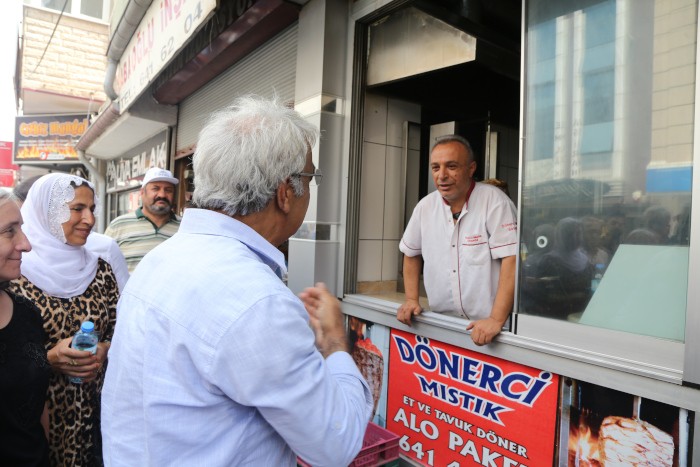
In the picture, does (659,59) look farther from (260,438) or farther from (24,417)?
(24,417)

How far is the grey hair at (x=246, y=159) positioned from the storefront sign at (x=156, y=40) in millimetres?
3087

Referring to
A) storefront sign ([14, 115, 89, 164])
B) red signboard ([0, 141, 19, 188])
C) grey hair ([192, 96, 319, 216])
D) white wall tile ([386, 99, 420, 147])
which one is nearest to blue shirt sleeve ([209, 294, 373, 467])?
grey hair ([192, 96, 319, 216])

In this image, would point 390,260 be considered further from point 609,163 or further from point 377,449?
point 609,163

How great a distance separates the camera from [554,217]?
2.39 metres

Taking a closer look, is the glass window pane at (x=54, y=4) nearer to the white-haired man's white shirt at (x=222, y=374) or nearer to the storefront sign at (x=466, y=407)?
the storefront sign at (x=466, y=407)

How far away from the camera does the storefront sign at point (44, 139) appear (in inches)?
521

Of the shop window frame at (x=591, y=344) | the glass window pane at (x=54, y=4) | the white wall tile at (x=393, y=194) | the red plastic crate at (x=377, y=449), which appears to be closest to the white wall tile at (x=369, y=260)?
the white wall tile at (x=393, y=194)

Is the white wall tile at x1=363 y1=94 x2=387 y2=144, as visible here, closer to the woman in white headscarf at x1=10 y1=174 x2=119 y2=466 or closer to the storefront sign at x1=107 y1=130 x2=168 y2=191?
the woman in white headscarf at x1=10 y1=174 x2=119 y2=466

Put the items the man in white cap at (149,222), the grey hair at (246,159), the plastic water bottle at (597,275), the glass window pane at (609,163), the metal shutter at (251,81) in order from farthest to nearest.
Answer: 1. the metal shutter at (251,81)
2. the man in white cap at (149,222)
3. the plastic water bottle at (597,275)
4. the glass window pane at (609,163)
5. the grey hair at (246,159)

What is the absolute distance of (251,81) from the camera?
545cm

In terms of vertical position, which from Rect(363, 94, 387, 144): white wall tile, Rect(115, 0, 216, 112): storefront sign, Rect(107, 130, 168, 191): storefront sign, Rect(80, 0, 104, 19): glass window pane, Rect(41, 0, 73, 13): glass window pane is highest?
Rect(80, 0, 104, 19): glass window pane

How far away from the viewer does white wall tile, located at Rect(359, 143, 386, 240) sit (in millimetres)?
3961

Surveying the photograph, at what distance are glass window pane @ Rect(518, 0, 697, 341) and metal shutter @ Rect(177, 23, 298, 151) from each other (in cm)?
243

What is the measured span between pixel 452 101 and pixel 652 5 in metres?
2.59
